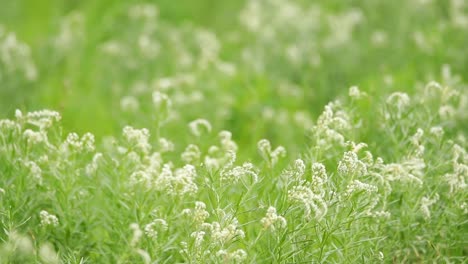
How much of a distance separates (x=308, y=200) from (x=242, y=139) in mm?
4029

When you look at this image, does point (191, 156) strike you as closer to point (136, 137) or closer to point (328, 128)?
point (136, 137)

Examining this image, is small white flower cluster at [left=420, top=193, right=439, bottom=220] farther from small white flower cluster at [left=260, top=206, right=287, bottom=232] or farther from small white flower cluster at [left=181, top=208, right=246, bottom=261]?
small white flower cluster at [left=181, top=208, right=246, bottom=261]

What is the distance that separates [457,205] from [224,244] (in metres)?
1.44

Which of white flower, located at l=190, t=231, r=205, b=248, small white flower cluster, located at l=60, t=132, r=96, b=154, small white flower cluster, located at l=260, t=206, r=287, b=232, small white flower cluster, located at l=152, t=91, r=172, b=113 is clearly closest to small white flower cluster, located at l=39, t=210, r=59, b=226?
small white flower cluster, located at l=60, t=132, r=96, b=154

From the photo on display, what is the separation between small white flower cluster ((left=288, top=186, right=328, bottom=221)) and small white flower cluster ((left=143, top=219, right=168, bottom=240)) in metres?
0.68

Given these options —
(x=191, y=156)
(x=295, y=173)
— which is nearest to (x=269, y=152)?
(x=191, y=156)

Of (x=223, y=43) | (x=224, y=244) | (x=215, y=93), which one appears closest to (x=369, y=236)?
(x=224, y=244)

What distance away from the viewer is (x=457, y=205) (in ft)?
14.3

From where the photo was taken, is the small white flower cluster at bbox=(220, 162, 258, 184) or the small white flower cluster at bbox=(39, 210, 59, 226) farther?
the small white flower cluster at bbox=(39, 210, 59, 226)

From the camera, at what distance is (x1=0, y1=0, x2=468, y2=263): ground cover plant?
4.02 meters

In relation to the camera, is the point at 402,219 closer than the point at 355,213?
No

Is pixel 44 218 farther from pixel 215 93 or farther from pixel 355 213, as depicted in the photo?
pixel 215 93

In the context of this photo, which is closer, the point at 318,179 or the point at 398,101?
the point at 318,179

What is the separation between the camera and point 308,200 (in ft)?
12.4
